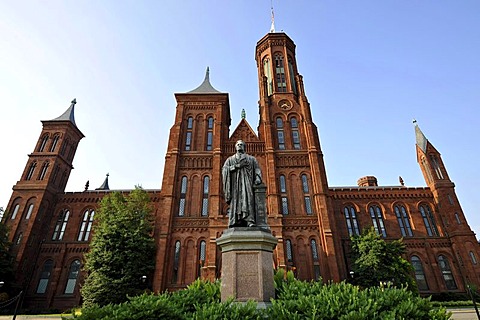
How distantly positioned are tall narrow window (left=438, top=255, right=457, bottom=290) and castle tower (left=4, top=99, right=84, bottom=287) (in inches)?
1806

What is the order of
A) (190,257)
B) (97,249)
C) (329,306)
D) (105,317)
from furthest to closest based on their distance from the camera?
(190,257)
(97,249)
(329,306)
(105,317)

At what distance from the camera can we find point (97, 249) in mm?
25078

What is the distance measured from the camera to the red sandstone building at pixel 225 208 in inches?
1089

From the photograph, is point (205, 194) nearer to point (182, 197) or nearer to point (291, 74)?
point (182, 197)

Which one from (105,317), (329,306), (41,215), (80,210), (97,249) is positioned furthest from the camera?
(80,210)

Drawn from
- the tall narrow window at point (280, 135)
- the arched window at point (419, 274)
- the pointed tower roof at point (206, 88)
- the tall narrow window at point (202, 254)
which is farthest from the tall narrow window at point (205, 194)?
the arched window at point (419, 274)

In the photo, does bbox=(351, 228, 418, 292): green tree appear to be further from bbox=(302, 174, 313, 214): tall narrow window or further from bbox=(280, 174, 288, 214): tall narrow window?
bbox=(280, 174, 288, 214): tall narrow window

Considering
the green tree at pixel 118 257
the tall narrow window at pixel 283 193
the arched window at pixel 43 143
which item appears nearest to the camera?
the green tree at pixel 118 257

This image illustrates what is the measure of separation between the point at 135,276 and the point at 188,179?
36.2ft

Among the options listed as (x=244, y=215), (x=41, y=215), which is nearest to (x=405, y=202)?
(x=244, y=215)

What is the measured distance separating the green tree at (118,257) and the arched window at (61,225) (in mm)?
8599

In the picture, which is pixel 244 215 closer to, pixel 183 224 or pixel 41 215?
pixel 183 224

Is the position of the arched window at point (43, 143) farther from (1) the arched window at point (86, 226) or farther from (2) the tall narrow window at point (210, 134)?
(2) the tall narrow window at point (210, 134)

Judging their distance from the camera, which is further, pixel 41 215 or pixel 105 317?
pixel 41 215
